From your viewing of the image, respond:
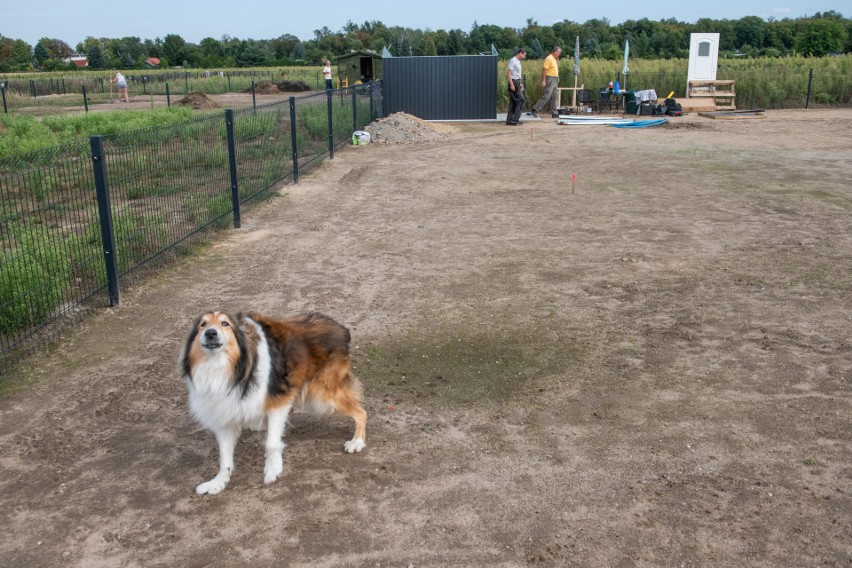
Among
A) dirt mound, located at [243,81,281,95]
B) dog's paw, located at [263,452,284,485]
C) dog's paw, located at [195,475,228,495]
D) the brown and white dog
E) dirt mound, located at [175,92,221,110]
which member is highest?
dirt mound, located at [243,81,281,95]

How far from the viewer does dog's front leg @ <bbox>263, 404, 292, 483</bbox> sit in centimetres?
434

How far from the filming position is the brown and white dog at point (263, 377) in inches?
160

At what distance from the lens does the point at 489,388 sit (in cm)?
561

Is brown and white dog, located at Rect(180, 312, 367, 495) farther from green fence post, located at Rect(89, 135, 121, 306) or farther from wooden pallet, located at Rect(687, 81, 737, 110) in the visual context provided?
wooden pallet, located at Rect(687, 81, 737, 110)

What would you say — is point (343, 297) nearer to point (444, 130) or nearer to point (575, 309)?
point (575, 309)

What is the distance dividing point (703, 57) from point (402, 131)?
1491cm

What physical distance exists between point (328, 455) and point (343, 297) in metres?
3.12

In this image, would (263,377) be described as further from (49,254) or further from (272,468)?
(49,254)

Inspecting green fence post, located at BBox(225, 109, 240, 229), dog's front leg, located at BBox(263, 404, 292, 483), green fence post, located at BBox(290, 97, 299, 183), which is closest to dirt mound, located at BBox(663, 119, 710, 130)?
green fence post, located at BBox(290, 97, 299, 183)

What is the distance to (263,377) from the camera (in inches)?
167

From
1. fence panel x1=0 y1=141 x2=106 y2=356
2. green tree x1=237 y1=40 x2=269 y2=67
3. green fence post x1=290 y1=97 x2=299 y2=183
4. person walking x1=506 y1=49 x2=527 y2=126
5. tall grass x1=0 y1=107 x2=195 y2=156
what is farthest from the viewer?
green tree x1=237 y1=40 x2=269 y2=67

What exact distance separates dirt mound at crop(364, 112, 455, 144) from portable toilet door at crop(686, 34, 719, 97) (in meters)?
13.0

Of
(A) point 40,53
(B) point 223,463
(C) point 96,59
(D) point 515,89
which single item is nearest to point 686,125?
(D) point 515,89

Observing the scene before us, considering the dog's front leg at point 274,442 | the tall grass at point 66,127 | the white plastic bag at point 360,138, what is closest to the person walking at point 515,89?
the white plastic bag at point 360,138
